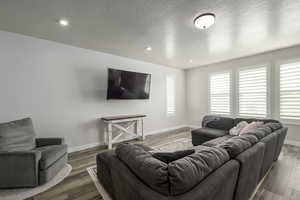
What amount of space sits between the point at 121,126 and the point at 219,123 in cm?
266

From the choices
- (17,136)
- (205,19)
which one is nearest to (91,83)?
(17,136)

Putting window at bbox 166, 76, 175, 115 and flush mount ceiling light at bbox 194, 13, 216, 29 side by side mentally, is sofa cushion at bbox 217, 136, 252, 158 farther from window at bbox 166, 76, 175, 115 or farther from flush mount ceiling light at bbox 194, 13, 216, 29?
window at bbox 166, 76, 175, 115

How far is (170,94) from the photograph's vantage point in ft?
17.6

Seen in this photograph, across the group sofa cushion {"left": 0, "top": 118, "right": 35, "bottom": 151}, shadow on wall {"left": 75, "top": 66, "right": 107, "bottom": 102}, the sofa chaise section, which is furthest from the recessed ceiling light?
the sofa chaise section

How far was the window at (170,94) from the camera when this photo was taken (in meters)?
5.29

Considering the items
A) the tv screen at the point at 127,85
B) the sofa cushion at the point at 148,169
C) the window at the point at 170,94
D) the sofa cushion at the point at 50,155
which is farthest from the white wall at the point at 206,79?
the sofa cushion at the point at 50,155

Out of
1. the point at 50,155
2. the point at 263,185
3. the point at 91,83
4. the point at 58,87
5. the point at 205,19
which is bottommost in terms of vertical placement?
the point at 263,185

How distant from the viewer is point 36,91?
2.77 metres

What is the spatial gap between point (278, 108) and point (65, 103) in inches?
217

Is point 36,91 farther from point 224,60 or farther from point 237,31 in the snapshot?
point 224,60

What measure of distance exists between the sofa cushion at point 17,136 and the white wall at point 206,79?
5183 millimetres

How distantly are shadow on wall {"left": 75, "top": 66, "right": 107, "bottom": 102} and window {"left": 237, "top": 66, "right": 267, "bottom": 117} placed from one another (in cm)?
425

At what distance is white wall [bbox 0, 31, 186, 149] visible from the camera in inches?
100

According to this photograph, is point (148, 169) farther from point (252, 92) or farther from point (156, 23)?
point (252, 92)
